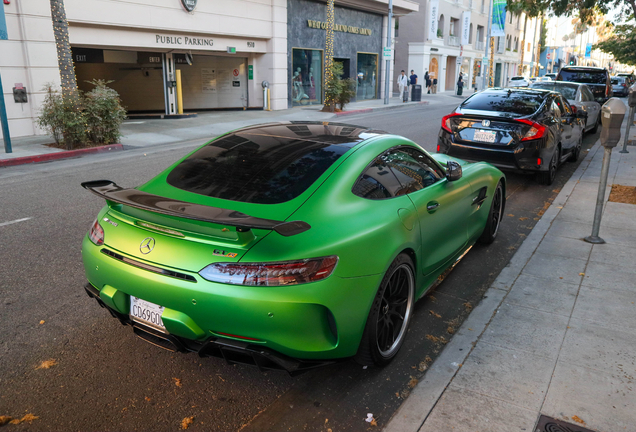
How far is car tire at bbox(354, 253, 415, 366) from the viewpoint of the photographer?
10.4ft

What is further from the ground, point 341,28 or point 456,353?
point 341,28

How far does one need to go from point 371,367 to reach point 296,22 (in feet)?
81.9

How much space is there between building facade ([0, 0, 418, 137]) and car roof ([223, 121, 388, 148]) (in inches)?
543

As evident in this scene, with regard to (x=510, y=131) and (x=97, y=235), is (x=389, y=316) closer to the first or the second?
(x=97, y=235)

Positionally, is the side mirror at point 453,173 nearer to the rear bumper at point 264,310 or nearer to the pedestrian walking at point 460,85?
the rear bumper at point 264,310

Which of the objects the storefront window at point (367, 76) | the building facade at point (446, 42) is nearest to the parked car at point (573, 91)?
the storefront window at point (367, 76)

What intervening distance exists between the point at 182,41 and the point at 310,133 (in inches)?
744

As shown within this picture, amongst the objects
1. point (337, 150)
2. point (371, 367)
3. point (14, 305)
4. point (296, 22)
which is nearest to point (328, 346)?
point (371, 367)

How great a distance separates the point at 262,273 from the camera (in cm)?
271

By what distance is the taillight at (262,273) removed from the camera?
271 centimetres

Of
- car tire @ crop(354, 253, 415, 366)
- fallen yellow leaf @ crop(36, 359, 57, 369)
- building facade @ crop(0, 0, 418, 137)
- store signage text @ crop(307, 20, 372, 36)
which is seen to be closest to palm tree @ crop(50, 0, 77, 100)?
building facade @ crop(0, 0, 418, 137)

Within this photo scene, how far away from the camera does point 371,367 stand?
3479 millimetres

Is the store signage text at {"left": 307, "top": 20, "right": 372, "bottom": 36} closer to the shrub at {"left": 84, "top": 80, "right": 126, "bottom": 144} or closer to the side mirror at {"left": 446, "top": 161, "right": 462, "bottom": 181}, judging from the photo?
the shrub at {"left": 84, "top": 80, "right": 126, "bottom": 144}

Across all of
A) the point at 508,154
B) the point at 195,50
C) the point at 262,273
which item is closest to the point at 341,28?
the point at 195,50
